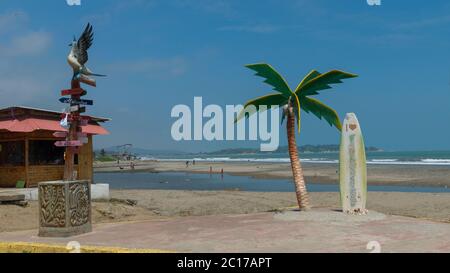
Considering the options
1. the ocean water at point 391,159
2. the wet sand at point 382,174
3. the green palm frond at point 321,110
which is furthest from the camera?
the ocean water at point 391,159

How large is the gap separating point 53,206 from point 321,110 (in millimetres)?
7871

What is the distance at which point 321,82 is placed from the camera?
1362cm

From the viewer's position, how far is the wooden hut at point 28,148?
1919cm

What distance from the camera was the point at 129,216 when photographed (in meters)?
17.9

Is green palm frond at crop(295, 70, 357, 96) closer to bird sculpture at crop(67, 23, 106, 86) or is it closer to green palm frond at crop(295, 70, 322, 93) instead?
green palm frond at crop(295, 70, 322, 93)

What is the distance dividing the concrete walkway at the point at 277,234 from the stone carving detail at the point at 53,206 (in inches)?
19.7

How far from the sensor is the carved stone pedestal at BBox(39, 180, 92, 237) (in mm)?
10997

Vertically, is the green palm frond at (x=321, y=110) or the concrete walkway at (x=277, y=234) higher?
the green palm frond at (x=321, y=110)

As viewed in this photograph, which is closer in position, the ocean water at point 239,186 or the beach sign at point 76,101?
the beach sign at point 76,101

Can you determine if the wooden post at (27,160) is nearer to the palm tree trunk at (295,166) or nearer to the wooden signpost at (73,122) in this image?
the wooden signpost at (73,122)

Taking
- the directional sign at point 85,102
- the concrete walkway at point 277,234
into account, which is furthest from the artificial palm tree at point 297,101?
the directional sign at point 85,102
